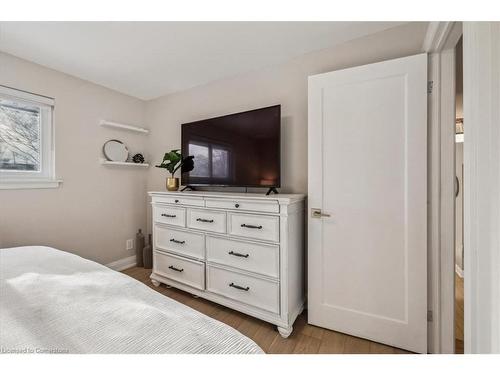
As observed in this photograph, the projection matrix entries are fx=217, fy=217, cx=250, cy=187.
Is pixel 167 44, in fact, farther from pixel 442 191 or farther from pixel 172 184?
pixel 442 191

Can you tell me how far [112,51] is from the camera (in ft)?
6.14

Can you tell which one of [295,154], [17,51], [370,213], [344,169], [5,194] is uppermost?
[17,51]

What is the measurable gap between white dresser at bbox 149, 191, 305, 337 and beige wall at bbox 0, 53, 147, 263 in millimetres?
957

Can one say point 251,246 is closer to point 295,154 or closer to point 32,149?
point 295,154

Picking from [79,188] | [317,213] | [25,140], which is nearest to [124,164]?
[79,188]

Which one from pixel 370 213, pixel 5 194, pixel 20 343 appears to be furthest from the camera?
pixel 5 194

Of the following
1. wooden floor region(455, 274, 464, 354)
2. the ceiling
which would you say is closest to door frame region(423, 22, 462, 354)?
wooden floor region(455, 274, 464, 354)

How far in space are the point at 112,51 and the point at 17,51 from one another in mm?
784

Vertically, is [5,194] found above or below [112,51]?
below

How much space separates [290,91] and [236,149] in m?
Result: 0.73

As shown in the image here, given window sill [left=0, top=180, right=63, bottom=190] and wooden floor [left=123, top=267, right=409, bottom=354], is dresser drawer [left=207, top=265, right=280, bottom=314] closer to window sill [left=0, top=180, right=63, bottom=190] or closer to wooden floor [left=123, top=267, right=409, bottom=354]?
wooden floor [left=123, top=267, right=409, bottom=354]

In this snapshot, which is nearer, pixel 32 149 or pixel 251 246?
pixel 251 246

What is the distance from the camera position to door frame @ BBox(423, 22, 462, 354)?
1.34 meters
